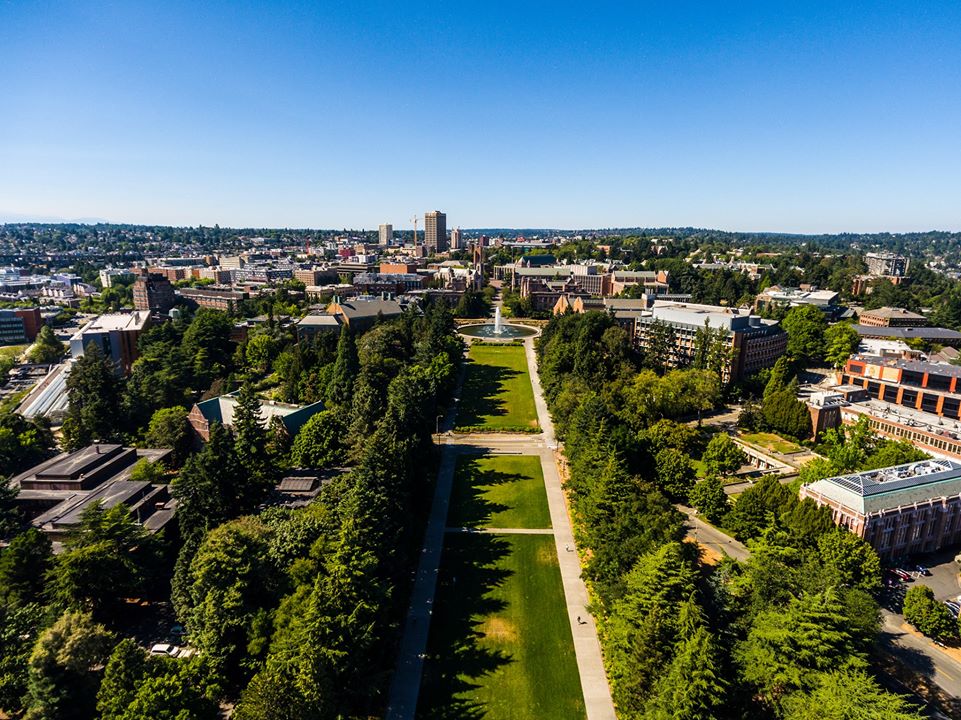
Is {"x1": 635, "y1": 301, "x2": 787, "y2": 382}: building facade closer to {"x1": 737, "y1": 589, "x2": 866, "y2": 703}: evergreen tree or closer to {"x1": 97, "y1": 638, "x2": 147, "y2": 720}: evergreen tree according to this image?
{"x1": 737, "y1": 589, "x2": 866, "y2": 703}: evergreen tree

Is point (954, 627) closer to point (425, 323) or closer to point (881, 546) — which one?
point (881, 546)

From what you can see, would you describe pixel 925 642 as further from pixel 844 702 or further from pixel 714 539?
pixel 844 702

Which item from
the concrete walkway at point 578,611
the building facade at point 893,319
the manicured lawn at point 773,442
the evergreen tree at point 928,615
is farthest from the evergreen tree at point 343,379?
the building facade at point 893,319

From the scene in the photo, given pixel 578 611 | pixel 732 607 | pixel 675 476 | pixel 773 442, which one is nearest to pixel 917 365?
pixel 773 442

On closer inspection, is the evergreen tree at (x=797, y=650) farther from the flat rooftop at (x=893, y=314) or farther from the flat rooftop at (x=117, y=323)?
the flat rooftop at (x=893, y=314)

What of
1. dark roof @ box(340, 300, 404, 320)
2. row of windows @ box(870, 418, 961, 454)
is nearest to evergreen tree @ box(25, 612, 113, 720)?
row of windows @ box(870, 418, 961, 454)

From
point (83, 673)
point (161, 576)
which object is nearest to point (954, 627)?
point (83, 673)

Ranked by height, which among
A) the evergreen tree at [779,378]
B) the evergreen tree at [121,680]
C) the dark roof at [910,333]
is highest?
the dark roof at [910,333]
